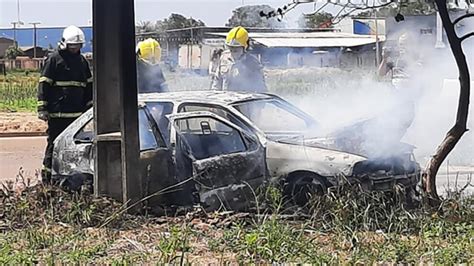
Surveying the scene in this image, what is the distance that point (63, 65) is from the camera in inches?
330

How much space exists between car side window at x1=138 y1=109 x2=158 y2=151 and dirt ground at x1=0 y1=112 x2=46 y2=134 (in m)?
10.2

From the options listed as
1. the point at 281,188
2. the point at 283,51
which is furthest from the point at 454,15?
the point at 283,51

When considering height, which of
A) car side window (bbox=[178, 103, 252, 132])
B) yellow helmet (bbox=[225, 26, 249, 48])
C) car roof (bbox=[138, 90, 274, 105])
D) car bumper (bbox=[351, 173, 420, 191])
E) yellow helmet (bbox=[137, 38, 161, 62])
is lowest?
car bumper (bbox=[351, 173, 420, 191])

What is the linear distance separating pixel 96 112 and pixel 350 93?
17.1 feet

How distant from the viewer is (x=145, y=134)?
7.39m

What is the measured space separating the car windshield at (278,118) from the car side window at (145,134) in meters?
0.97

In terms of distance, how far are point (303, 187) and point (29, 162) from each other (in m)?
6.85

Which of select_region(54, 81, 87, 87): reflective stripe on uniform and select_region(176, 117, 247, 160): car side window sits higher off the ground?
select_region(54, 81, 87, 87): reflective stripe on uniform

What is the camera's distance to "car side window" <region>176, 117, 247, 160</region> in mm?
7426

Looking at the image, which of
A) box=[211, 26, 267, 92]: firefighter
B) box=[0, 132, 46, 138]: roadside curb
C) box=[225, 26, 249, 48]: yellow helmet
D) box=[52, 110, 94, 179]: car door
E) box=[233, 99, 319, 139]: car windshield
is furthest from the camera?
box=[0, 132, 46, 138]: roadside curb

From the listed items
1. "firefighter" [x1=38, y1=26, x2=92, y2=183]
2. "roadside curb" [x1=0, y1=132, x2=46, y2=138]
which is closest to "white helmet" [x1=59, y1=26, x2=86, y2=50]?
"firefighter" [x1=38, y1=26, x2=92, y2=183]

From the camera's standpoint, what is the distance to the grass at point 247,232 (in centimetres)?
509

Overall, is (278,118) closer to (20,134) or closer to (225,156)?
(225,156)

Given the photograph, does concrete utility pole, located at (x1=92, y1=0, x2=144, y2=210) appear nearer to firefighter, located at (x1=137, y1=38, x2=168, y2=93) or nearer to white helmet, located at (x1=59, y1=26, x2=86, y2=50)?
white helmet, located at (x1=59, y1=26, x2=86, y2=50)
